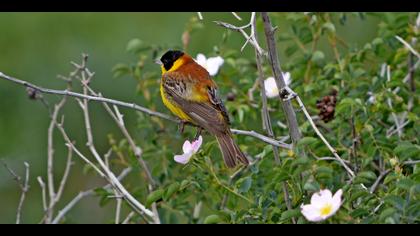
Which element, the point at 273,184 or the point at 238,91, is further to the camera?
the point at 238,91

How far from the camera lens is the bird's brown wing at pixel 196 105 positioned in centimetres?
452

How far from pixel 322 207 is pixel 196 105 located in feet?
7.64

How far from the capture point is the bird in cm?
453

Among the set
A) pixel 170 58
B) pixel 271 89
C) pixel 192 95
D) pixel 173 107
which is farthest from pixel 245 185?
pixel 170 58

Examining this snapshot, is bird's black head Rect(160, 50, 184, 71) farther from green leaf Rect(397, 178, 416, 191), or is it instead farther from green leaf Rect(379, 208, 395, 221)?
green leaf Rect(379, 208, 395, 221)

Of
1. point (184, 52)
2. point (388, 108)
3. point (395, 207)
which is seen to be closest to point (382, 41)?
point (388, 108)

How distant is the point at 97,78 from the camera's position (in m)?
7.18

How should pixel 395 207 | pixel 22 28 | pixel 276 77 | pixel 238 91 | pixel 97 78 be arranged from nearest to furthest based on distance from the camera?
pixel 395 207 < pixel 276 77 < pixel 238 91 < pixel 97 78 < pixel 22 28

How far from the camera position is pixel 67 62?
7383mm

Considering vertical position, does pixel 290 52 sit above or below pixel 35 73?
below

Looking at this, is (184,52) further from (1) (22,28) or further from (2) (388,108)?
(1) (22,28)

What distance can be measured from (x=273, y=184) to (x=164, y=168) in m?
1.16

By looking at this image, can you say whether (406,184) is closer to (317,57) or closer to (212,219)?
(212,219)
